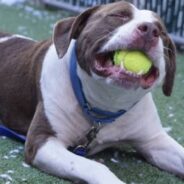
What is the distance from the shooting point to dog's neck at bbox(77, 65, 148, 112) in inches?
124

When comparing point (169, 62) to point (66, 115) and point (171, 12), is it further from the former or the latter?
point (171, 12)

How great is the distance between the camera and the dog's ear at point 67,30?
10.5 feet

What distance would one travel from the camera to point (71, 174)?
9.95 ft

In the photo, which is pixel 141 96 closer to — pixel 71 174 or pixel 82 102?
pixel 82 102

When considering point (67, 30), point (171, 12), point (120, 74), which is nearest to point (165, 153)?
point (120, 74)

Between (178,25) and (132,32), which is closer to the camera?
(132,32)

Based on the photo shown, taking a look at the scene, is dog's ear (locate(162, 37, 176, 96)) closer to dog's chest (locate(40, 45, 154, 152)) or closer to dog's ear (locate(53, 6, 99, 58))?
dog's chest (locate(40, 45, 154, 152))

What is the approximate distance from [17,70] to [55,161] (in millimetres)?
824

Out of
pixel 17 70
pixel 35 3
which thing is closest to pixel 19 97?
pixel 17 70

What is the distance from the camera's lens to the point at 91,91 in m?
3.26

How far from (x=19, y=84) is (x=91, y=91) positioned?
1.95 feet

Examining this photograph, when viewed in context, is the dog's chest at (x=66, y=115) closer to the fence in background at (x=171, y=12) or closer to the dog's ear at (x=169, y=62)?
the dog's ear at (x=169, y=62)

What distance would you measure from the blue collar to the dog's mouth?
26 cm

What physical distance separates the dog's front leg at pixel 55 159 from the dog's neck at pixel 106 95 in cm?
26
